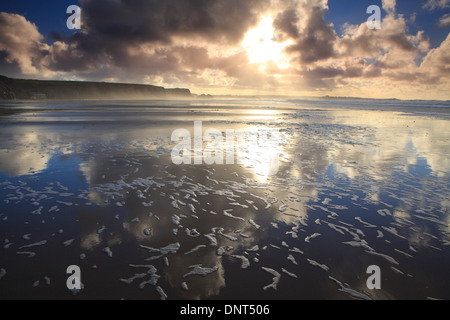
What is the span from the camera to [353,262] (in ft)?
14.2

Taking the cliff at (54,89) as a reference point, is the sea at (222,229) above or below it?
below

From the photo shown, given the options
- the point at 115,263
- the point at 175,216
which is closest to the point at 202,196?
the point at 175,216

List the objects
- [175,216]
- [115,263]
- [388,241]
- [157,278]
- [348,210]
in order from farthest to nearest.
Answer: [348,210] → [175,216] → [388,241] → [115,263] → [157,278]

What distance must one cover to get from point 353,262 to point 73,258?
5.02 metres

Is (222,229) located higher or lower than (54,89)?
lower

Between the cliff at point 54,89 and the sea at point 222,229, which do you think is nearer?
the sea at point 222,229

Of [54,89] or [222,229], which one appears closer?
[222,229]

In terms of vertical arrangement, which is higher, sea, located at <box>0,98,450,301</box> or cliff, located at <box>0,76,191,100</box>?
cliff, located at <box>0,76,191,100</box>

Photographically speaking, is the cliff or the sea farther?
the cliff
